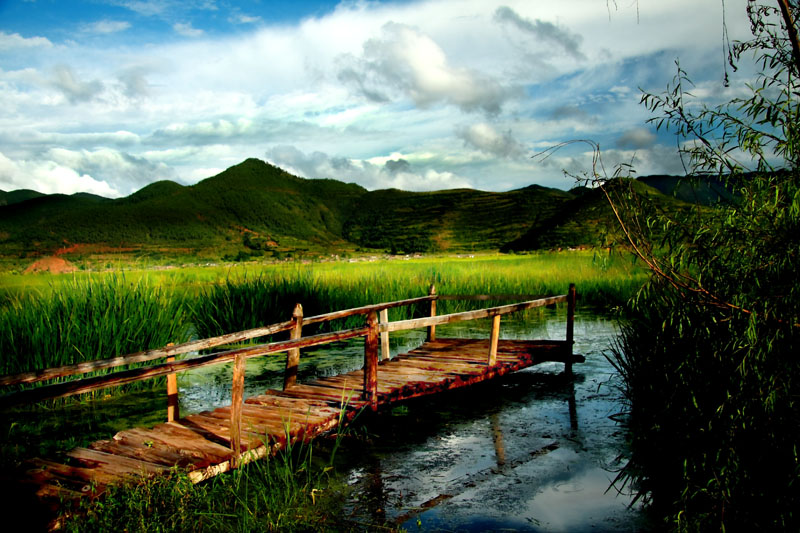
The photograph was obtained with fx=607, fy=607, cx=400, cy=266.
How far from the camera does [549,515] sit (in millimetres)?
5180

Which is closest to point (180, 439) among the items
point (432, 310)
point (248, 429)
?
point (248, 429)

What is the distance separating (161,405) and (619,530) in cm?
652

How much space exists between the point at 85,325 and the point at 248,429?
4.76 meters

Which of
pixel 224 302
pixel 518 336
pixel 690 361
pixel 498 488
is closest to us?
pixel 690 361

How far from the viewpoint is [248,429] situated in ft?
20.3

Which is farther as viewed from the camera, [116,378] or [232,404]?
[232,404]

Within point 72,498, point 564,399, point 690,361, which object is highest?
point 690,361

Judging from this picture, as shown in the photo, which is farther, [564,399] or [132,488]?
[564,399]

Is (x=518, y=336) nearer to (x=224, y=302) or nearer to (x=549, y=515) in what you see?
(x=224, y=302)

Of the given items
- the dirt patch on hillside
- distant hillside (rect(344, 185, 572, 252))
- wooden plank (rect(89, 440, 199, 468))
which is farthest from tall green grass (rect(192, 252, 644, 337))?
distant hillside (rect(344, 185, 572, 252))

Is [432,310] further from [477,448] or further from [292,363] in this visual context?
[477,448]

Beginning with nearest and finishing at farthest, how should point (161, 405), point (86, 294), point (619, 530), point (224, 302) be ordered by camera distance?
point (619, 530) → point (161, 405) → point (86, 294) → point (224, 302)

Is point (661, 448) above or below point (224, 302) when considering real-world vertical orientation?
below

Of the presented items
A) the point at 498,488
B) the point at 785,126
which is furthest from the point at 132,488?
the point at 785,126
